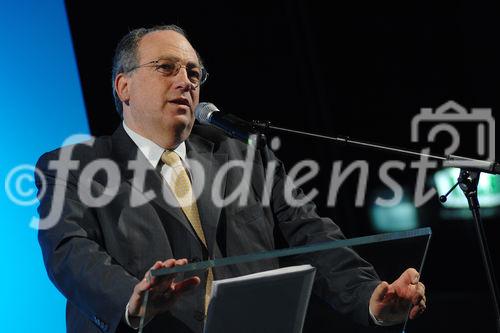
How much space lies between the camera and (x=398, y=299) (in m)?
1.47

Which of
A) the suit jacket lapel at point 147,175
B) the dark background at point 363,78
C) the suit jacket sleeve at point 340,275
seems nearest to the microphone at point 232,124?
the suit jacket lapel at point 147,175

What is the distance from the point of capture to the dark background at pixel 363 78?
139 inches

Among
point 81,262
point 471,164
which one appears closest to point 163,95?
point 81,262

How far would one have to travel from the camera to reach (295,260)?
126 cm

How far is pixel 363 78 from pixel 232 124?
237 cm

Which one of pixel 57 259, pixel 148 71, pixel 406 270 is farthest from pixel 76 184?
pixel 406 270

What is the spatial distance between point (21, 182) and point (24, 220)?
0.42ft

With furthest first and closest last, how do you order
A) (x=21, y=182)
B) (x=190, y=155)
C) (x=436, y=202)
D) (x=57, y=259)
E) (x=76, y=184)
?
(x=436, y=202) < (x=21, y=182) < (x=190, y=155) < (x=76, y=184) < (x=57, y=259)

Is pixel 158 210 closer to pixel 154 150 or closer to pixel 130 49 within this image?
pixel 154 150

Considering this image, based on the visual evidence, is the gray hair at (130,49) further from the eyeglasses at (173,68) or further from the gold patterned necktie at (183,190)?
the gold patterned necktie at (183,190)

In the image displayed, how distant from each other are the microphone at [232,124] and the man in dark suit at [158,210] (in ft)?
0.93

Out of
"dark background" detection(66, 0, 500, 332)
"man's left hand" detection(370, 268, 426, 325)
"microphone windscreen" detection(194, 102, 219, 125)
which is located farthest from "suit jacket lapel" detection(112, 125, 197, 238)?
"dark background" detection(66, 0, 500, 332)

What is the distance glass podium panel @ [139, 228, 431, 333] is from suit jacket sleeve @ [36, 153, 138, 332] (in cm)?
39

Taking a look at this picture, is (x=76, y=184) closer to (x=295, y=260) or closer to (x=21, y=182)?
(x=21, y=182)
